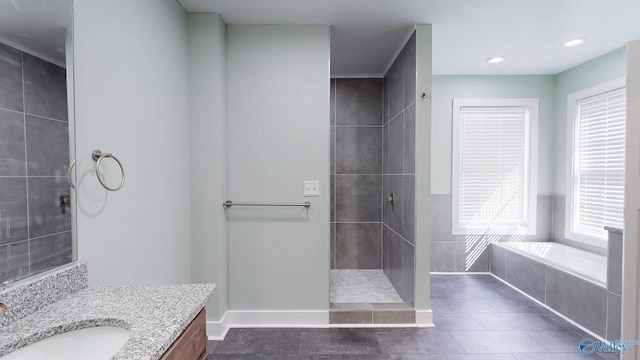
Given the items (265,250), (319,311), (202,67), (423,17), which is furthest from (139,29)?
(319,311)

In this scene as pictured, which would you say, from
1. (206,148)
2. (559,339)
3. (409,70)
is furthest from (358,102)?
(559,339)

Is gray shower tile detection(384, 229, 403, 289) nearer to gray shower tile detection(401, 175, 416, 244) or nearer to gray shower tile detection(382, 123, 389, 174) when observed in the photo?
gray shower tile detection(401, 175, 416, 244)

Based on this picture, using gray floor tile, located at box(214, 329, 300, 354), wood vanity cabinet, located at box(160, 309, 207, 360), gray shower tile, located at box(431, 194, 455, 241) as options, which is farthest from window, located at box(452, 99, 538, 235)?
wood vanity cabinet, located at box(160, 309, 207, 360)

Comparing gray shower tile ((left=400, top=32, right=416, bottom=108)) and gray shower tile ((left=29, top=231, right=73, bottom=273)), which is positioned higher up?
gray shower tile ((left=400, top=32, right=416, bottom=108))

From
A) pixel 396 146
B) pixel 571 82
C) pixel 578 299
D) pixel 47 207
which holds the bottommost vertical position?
pixel 578 299

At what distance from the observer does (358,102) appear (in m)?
3.26

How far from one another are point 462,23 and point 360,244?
7.85 ft

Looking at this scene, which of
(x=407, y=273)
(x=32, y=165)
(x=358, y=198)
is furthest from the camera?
(x=358, y=198)

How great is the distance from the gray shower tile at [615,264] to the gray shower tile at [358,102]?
222 cm

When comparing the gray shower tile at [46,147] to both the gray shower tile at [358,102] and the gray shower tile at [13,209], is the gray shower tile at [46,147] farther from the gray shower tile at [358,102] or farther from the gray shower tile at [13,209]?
the gray shower tile at [358,102]

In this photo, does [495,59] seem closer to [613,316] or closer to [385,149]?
[385,149]

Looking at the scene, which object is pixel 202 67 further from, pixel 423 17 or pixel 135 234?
pixel 423 17

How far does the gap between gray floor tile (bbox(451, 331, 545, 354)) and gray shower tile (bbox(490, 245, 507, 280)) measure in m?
1.11

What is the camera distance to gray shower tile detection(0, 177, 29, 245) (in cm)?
84
